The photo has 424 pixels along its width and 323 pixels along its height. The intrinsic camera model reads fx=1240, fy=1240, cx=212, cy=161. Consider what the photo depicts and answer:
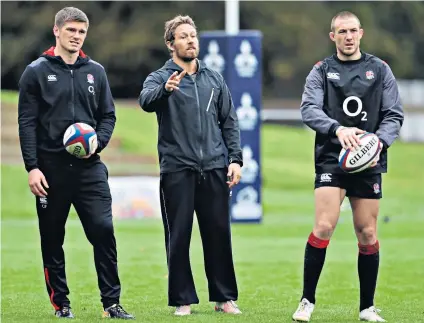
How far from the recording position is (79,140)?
27.4 ft

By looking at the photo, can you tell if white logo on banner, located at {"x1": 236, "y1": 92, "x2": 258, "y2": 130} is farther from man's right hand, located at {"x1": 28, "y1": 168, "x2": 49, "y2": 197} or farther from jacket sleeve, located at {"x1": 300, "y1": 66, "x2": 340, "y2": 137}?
man's right hand, located at {"x1": 28, "y1": 168, "x2": 49, "y2": 197}

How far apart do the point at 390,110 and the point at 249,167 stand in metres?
10.8

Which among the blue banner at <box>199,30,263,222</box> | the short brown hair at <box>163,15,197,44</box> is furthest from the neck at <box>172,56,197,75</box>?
the blue banner at <box>199,30,263,222</box>

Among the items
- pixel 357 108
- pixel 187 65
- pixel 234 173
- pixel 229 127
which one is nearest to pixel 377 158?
pixel 357 108

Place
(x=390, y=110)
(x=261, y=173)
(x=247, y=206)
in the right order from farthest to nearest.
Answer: (x=261, y=173), (x=247, y=206), (x=390, y=110)

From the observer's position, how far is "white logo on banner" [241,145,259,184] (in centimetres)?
1928

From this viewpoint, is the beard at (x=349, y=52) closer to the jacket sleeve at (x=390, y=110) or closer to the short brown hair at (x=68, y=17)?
the jacket sleeve at (x=390, y=110)

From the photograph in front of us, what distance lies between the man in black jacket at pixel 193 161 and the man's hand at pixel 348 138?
97 cm

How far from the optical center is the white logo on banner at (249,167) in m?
19.3

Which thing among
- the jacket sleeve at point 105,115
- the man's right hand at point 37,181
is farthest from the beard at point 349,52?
the man's right hand at point 37,181

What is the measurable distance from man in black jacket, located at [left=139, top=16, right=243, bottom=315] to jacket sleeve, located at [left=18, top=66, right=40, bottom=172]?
30.3 inches

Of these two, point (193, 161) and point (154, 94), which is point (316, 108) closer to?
point (193, 161)

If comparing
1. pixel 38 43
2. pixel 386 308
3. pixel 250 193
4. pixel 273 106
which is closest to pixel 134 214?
pixel 250 193

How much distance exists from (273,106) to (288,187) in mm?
22470
